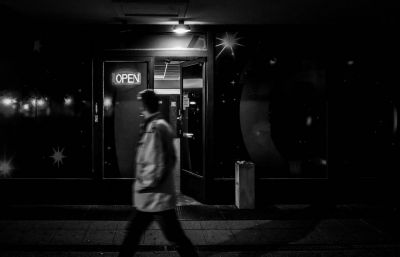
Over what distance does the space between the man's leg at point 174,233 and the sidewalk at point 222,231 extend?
3.84 feet

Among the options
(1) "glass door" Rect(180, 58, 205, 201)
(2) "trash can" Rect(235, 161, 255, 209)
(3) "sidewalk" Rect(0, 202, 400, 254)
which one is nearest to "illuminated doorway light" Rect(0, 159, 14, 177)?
(3) "sidewalk" Rect(0, 202, 400, 254)

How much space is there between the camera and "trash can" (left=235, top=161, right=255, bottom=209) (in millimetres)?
7801

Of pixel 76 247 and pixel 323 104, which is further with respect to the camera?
pixel 323 104

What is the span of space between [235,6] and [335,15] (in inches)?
79.1

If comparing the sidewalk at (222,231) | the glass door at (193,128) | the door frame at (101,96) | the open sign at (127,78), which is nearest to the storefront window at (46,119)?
the door frame at (101,96)

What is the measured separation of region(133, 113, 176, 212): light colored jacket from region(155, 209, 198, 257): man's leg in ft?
0.29

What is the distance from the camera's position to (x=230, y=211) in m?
7.78

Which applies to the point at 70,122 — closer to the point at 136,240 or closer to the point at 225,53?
the point at 225,53

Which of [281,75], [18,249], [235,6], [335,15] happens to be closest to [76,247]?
[18,249]

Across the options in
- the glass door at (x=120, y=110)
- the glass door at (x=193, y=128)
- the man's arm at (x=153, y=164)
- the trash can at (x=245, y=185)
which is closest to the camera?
the man's arm at (x=153, y=164)

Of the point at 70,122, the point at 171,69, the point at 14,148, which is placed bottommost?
the point at 14,148

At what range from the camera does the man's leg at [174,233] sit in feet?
14.5

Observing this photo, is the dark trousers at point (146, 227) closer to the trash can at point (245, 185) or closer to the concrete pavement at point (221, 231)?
the concrete pavement at point (221, 231)

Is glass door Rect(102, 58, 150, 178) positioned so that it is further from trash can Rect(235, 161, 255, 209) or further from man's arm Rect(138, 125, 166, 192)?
man's arm Rect(138, 125, 166, 192)
